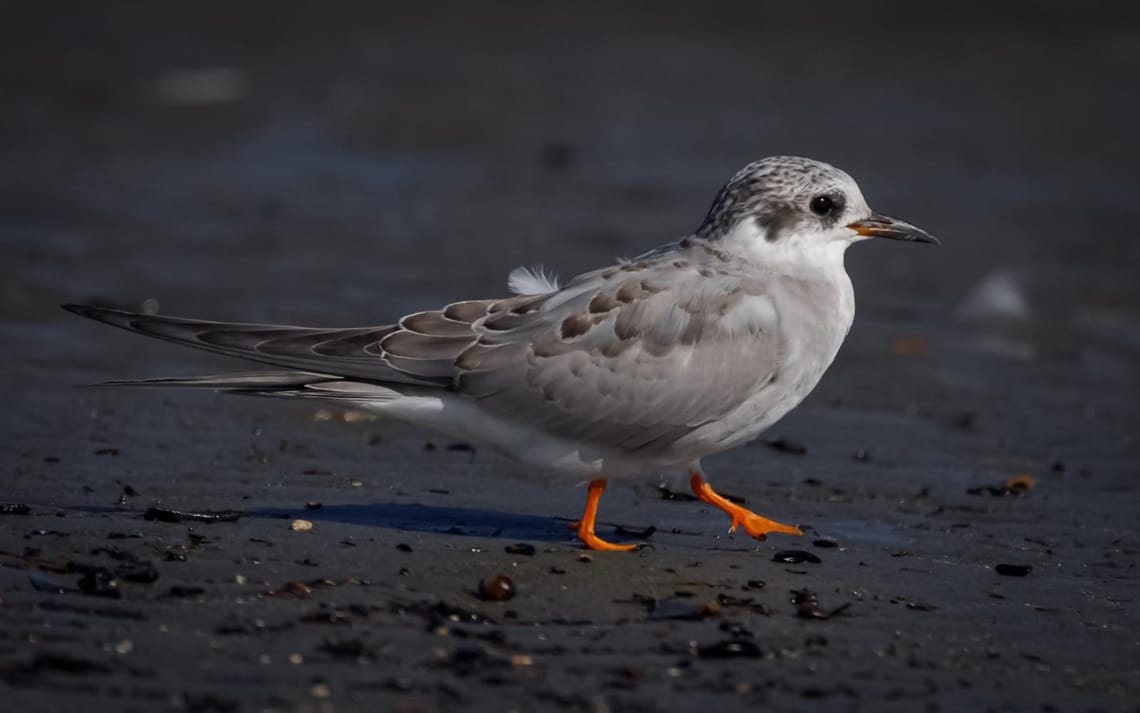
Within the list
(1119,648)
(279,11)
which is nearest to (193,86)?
(279,11)

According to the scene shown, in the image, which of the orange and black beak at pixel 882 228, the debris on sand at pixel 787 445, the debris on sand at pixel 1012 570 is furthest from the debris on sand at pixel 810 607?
the debris on sand at pixel 787 445

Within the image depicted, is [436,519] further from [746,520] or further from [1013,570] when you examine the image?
[1013,570]

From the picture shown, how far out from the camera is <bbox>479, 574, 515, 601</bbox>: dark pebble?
462 centimetres

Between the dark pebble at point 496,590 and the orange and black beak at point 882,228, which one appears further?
the orange and black beak at point 882,228

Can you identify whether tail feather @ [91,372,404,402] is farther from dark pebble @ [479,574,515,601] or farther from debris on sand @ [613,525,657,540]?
dark pebble @ [479,574,515,601]

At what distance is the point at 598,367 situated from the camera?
5.52m

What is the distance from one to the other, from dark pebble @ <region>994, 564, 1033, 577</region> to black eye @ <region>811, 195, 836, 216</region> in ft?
4.48

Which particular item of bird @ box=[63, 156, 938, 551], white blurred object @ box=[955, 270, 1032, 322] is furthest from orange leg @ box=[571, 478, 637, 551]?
white blurred object @ box=[955, 270, 1032, 322]

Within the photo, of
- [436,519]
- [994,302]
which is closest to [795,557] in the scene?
[436,519]

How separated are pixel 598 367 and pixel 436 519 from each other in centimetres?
75

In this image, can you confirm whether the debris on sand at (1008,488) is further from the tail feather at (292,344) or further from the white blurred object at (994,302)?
the white blurred object at (994,302)

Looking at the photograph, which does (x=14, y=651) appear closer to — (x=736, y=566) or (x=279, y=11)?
(x=736, y=566)

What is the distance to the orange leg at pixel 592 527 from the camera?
529 centimetres

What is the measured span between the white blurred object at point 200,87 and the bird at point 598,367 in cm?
793
